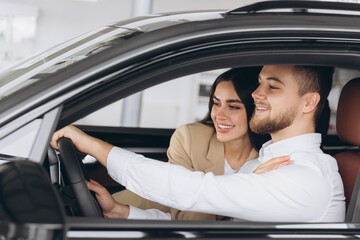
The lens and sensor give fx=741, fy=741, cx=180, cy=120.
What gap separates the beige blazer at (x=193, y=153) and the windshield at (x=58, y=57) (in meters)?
0.94

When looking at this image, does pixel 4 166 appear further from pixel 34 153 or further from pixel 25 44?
pixel 25 44

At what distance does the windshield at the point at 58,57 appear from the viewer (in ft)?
6.18

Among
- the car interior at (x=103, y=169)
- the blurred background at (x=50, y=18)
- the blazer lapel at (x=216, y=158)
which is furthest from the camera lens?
the blurred background at (x=50, y=18)

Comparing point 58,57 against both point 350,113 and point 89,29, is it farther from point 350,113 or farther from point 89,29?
point 89,29

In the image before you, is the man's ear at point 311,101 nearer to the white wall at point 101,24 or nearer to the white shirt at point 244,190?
the white shirt at point 244,190

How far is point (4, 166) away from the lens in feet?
4.96

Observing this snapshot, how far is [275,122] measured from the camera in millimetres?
2459

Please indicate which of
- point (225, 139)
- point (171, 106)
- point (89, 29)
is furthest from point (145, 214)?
point (171, 106)

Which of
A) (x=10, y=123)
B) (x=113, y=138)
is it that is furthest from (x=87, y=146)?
(x=113, y=138)

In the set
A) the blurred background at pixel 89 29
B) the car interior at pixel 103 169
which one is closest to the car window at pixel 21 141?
the car interior at pixel 103 169

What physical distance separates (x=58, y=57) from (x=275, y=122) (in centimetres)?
78

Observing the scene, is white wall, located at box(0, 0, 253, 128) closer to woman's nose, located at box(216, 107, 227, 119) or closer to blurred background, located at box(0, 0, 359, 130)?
blurred background, located at box(0, 0, 359, 130)

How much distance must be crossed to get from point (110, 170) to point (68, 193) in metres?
0.15

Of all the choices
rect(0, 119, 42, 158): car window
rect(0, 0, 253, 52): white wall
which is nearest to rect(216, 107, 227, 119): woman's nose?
rect(0, 119, 42, 158): car window
